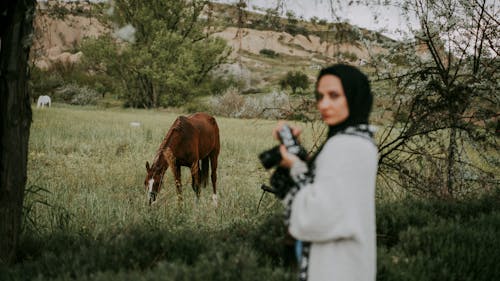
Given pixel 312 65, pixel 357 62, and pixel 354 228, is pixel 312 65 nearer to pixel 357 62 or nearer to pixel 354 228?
pixel 357 62

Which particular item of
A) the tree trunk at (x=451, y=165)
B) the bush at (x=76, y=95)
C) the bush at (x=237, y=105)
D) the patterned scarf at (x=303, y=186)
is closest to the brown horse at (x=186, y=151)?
the tree trunk at (x=451, y=165)

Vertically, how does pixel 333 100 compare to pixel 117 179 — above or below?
above

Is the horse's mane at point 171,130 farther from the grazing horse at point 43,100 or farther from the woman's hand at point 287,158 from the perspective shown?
the grazing horse at point 43,100

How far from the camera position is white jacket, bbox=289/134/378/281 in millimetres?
1996

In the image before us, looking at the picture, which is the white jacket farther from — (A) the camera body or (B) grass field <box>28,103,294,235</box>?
(B) grass field <box>28,103,294,235</box>

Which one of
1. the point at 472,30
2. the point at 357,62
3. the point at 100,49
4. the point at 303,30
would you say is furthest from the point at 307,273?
the point at 100,49

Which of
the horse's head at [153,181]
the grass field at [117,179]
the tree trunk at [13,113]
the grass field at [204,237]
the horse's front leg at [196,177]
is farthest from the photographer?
the horse's front leg at [196,177]

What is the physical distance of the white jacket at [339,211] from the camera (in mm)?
1996

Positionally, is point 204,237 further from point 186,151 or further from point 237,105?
point 237,105

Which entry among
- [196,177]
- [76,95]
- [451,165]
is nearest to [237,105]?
[76,95]

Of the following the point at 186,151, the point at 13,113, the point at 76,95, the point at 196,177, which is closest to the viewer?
the point at 13,113

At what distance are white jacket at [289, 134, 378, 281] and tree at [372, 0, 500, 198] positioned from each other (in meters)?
4.34

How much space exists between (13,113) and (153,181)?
2.49 meters

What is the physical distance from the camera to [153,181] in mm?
5957
